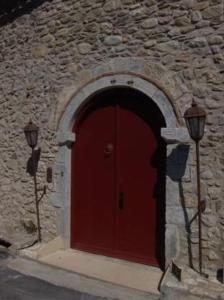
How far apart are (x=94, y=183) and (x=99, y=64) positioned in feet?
5.61

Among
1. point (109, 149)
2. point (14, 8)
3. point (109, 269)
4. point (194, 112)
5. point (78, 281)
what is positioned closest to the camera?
point (194, 112)

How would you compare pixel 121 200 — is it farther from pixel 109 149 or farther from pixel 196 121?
pixel 196 121

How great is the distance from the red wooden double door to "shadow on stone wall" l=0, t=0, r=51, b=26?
213cm

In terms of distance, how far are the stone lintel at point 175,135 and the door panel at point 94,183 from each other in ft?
3.13

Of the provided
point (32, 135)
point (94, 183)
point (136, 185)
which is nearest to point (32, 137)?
point (32, 135)

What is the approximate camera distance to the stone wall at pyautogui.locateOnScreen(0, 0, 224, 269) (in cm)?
507

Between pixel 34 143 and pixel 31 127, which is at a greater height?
pixel 31 127

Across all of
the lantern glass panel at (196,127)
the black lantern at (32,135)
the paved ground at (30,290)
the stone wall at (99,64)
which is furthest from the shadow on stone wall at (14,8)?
the paved ground at (30,290)

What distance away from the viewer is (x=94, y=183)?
6.22 meters

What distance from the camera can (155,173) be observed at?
566 centimetres

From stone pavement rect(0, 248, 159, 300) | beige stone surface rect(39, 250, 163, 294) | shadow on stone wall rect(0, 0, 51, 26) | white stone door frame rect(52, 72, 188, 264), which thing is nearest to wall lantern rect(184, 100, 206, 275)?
white stone door frame rect(52, 72, 188, 264)

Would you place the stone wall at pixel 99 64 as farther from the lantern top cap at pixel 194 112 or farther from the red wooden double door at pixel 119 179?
the red wooden double door at pixel 119 179

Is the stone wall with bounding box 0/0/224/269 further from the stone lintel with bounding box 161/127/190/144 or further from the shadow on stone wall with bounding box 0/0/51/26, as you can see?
the stone lintel with bounding box 161/127/190/144

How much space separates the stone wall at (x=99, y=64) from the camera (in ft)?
16.6
